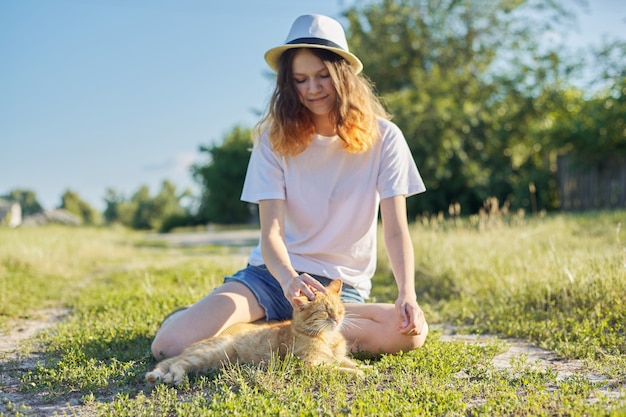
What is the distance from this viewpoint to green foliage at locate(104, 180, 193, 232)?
3963 cm

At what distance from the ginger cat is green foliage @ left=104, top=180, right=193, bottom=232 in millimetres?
34210

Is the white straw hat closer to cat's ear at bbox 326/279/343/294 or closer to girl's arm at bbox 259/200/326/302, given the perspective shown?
girl's arm at bbox 259/200/326/302

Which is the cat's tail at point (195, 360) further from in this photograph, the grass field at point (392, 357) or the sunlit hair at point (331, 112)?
the sunlit hair at point (331, 112)

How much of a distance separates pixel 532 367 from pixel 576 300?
5.03 ft

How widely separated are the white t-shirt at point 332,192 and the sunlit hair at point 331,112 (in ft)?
0.32

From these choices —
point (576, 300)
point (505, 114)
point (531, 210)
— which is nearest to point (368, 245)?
point (576, 300)

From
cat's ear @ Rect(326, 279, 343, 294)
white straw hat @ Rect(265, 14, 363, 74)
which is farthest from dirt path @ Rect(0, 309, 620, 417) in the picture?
white straw hat @ Rect(265, 14, 363, 74)

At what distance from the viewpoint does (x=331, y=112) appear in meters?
3.61

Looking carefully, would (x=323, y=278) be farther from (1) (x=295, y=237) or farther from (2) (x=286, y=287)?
(2) (x=286, y=287)

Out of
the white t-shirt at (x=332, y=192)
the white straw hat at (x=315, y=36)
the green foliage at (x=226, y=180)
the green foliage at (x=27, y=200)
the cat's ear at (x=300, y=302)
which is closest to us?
the cat's ear at (x=300, y=302)

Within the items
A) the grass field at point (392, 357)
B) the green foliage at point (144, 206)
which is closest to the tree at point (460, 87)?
the grass field at point (392, 357)

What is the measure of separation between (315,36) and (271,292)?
5.45 ft

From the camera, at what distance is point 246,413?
→ 2430 millimetres

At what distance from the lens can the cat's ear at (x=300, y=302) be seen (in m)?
2.90
